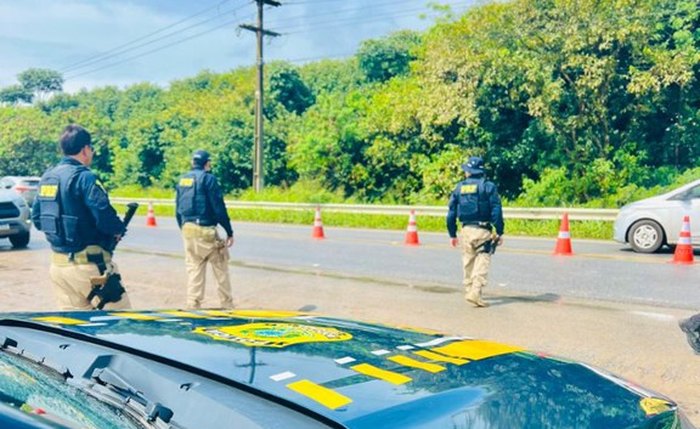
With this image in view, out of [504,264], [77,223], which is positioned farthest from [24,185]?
[77,223]

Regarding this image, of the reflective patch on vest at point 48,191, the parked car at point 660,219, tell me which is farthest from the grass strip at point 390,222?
the reflective patch on vest at point 48,191

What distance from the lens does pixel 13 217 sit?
13.1 meters

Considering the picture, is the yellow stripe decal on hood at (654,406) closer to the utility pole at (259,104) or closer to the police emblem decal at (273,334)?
the police emblem decal at (273,334)

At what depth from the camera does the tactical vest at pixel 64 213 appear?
4605 mm

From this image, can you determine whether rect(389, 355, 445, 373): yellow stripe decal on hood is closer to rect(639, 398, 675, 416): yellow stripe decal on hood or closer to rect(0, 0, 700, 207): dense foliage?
rect(639, 398, 675, 416): yellow stripe decal on hood

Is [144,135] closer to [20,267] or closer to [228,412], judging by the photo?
[20,267]

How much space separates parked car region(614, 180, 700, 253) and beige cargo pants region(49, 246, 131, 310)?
33.3 feet

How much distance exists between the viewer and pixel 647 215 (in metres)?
12.0

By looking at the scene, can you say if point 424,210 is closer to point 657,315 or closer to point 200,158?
point 657,315

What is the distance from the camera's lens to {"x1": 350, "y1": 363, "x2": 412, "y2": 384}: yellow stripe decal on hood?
176 centimetres

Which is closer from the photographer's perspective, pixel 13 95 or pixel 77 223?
pixel 77 223

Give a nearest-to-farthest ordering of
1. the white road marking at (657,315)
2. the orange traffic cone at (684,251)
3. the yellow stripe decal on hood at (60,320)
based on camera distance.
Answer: the yellow stripe decal on hood at (60,320), the white road marking at (657,315), the orange traffic cone at (684,251)

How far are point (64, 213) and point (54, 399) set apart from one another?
3.35 metres

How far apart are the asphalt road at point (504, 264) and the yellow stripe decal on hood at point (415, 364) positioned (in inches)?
250
